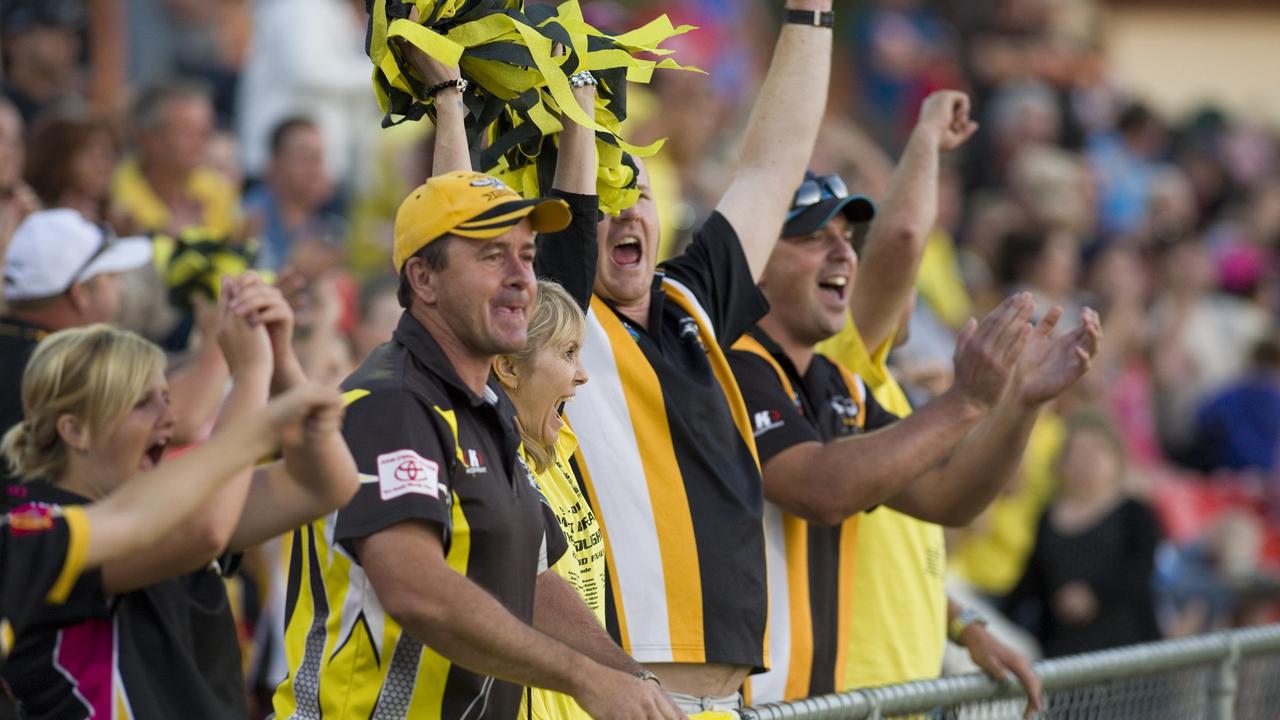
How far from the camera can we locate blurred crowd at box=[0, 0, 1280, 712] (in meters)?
6.89

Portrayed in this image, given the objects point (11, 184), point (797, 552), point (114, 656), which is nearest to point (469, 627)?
point (114, 656)

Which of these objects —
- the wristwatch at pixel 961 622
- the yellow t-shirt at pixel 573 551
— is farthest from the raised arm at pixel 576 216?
the wristwatch at pixel 961 622

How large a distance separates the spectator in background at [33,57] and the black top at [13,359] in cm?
343

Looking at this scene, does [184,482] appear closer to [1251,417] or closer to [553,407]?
[553,407]

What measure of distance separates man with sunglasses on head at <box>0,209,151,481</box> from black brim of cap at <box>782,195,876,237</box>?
2.07 metres

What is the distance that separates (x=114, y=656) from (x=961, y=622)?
2536mm

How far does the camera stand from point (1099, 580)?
26.8ft

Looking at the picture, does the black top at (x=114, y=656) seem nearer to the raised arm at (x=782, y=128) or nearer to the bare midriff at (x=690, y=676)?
the bare midriff at (x=690, y=676)

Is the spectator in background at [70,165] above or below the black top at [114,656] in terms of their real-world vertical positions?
above

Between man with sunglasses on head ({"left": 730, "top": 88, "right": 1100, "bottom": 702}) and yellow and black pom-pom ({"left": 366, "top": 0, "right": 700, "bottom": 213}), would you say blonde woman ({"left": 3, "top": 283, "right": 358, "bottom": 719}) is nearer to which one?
yellow and black pom-pom ({"left": 366, "top": 0, "right": 700, "bottom": 213})

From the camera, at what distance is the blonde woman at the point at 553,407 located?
391cm

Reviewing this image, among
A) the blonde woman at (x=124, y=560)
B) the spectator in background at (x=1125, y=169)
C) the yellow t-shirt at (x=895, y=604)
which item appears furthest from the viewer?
the spectator in background at (x=1125, y=169)

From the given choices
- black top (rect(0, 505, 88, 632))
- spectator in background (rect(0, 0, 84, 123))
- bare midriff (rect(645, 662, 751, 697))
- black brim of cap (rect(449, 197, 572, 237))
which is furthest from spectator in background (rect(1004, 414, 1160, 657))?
black top (rect(0, 505, 88, 632))

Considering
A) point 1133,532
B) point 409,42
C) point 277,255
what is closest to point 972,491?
point 409,42
